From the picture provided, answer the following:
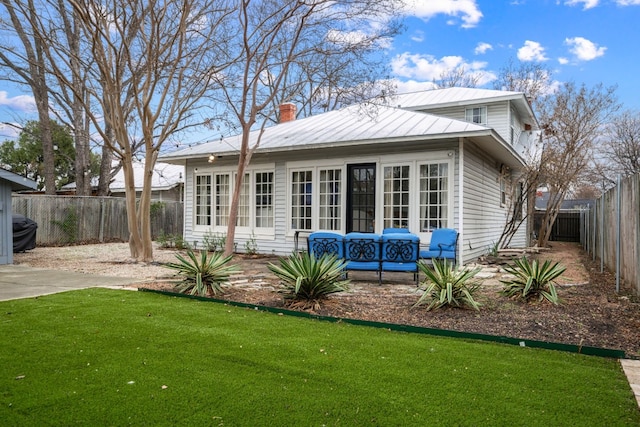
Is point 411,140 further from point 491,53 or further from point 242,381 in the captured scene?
point 491,53

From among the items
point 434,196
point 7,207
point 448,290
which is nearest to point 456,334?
point 448,290

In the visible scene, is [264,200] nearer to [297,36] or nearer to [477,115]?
[297,36]

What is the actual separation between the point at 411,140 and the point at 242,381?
756 centimetres

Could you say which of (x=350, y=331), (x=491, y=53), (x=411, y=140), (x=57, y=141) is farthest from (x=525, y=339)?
(x=57, y=141)

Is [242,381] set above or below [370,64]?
below

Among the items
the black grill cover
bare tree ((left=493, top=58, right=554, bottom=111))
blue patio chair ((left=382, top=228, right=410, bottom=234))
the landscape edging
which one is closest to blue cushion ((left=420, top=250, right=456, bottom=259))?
blue patio chair ((left=382, top=228, right=410, bottom=234))

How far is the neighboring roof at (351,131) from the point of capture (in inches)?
384

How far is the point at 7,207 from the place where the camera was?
10.4 m

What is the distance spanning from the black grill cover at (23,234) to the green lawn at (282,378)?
9.68m

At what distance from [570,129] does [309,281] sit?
1540 centimetres

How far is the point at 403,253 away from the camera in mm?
7375

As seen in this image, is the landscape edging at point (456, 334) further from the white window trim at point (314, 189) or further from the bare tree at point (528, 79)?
the bare tree at point (528, 79)

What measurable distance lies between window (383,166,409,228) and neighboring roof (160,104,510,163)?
93 cm

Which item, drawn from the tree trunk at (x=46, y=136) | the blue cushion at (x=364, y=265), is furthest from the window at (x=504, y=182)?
the tree trunk at (x=46, y=136)
